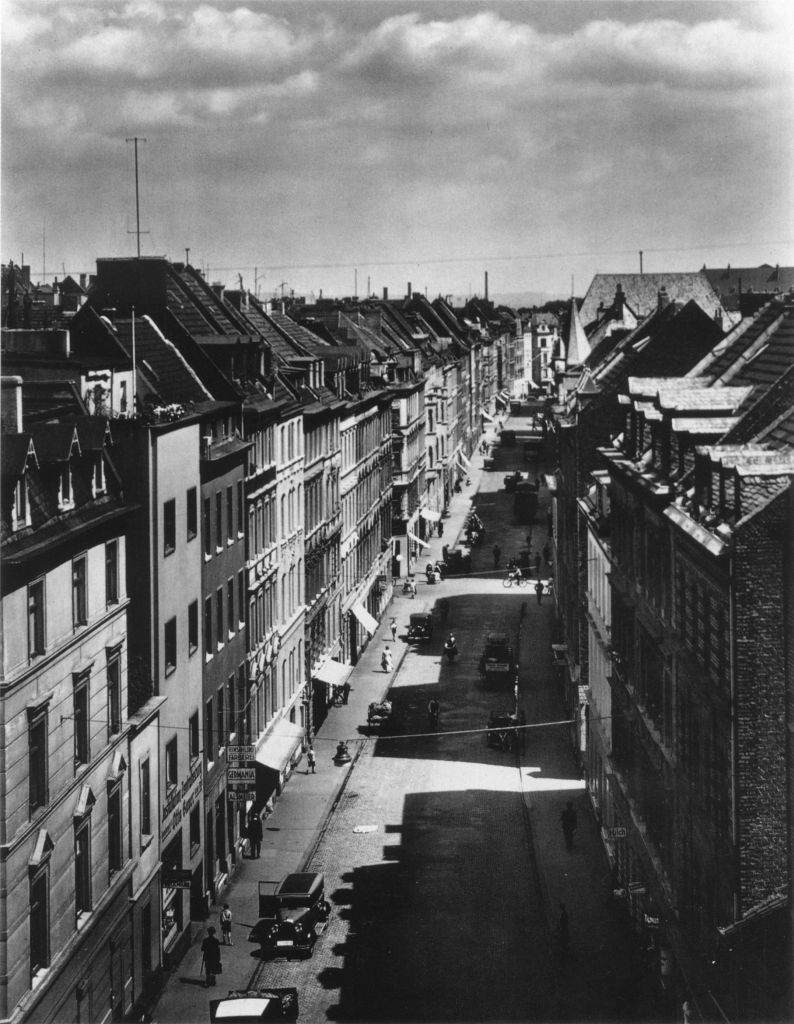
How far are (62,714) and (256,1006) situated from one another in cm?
907

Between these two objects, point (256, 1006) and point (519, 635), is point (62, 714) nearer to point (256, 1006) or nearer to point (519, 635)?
point (256, 1006)

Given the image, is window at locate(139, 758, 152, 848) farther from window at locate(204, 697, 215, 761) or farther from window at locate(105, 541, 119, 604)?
window at locate(204, 697, 215, 761)

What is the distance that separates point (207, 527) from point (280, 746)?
13.3 meters

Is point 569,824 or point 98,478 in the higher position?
point 98,478

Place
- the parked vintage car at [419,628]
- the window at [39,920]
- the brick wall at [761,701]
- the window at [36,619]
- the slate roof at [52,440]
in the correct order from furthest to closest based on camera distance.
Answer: the parked vintage car at [419,628], the slate roof at [52,440], the window at [36,619], the window at [39,920], the brick wall at [761,701]

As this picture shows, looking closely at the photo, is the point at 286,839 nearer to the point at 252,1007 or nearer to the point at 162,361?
the point at 162,361

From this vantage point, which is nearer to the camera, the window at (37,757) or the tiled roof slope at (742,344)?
the window at (37,757)

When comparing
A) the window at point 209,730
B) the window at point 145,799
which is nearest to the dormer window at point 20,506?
the window at point 145,799

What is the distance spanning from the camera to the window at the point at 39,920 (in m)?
A: 32.1

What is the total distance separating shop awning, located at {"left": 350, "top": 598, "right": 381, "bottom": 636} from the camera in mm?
84688

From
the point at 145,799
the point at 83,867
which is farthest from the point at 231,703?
the point at 83,867

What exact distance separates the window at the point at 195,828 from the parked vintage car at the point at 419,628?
143ft

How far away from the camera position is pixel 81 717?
36031 mm

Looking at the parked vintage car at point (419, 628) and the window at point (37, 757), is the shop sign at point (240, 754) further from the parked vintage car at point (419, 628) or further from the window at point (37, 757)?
the parked vintage car at point (419, 628)
